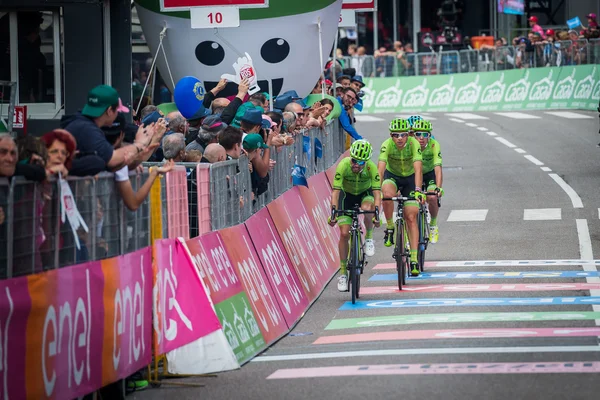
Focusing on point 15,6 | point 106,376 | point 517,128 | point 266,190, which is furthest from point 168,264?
point 517,128

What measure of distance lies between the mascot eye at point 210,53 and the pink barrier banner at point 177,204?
7013 mm

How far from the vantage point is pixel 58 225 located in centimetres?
838

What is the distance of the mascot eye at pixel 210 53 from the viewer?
1773 cm

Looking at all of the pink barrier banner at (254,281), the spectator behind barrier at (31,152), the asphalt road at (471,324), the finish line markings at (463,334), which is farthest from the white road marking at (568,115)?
the spectator behind barrier at (31,152)

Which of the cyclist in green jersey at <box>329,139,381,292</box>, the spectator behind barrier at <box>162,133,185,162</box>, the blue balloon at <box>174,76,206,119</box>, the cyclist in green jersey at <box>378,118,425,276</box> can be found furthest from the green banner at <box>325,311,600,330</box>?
the cyclist in green jersey at <box>378,118,425,276</box>

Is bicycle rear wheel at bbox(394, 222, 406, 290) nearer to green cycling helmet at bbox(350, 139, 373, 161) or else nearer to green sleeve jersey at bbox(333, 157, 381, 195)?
green sleeve jersey at bbox(333, 157, 381, 195)

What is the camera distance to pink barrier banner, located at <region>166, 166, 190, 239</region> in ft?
34.6

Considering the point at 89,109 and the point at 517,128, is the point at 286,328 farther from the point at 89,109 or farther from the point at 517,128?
the point at 517,128

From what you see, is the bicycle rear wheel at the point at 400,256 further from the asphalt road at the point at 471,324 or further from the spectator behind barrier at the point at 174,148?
the spectator behind barrier at the point at 174,148

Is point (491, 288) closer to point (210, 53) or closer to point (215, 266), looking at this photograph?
point (215, 266)

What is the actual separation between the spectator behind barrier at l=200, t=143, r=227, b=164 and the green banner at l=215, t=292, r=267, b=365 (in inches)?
51.5

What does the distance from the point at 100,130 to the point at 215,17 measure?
22.3ft

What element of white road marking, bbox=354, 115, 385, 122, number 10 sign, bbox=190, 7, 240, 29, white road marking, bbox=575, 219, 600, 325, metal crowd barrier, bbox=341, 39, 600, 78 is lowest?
white road marking, bbox=575, 219, 600, 325

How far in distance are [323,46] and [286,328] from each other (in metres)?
7.02
